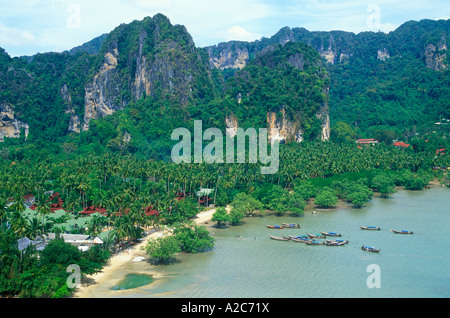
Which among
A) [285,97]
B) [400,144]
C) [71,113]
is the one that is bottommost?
[400,144]

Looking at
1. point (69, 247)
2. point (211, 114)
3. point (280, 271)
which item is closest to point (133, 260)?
point (69, 247)

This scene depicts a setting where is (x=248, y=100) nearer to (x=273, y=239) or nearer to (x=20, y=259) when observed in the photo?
(x=273, y=239)

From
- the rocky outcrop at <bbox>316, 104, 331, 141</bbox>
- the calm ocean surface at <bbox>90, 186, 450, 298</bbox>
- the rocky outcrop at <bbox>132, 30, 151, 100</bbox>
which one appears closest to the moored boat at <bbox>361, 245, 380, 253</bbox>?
the calm ocean surface at <bbox>90, 186, 450, 298</bbox>

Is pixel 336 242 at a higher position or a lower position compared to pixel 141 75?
lower

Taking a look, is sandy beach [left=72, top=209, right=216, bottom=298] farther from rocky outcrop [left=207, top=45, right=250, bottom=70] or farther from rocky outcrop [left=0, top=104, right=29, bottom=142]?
rocky outcrop [left=207, top=45, right=250, bottom=70]

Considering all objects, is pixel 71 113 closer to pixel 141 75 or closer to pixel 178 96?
pixel 141 75

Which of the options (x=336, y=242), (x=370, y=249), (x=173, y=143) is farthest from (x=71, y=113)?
(x=370, y=249)
